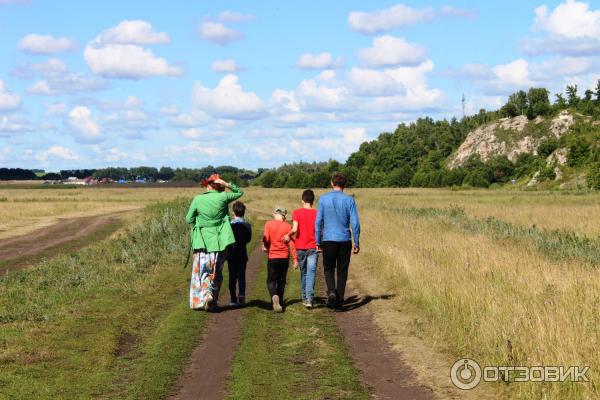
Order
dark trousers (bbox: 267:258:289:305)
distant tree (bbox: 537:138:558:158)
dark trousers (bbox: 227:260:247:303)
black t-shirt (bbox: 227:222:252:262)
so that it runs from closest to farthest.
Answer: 1. dark trousers (bbox: 267:258:289:305)
2. black t-shirt (bbox: 227:222:252:262)
3. dark trousers (bbox: 227:260:247:303)
4. distant tree (bbox: 537:138:558:158)

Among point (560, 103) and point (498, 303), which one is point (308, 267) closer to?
point (498, 303)

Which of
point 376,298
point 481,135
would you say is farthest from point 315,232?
point 481,135

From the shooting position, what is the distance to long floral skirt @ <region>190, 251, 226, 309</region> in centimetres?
1279

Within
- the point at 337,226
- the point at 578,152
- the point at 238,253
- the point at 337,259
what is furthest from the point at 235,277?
the point at 578,152

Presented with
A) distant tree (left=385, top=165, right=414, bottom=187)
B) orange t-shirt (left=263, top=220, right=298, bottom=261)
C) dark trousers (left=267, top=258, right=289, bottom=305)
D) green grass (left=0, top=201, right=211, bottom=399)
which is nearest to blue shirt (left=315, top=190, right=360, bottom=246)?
orange t-shirt (left=263, top=220, right=298, bottom=261)

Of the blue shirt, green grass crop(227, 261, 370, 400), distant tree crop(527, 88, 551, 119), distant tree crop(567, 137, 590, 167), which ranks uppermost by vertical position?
distant tree crop(527, 88, 551, 119)

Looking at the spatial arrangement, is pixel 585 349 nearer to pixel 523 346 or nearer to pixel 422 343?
pixel 523 346

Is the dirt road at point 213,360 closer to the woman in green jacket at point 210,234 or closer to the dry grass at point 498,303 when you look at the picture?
the woman in green jacket at point 210,234

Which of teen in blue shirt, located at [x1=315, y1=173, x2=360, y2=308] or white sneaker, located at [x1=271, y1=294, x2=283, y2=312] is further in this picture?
white sneaker, located at [x1=271, y1=294, x2=283, y2=312]

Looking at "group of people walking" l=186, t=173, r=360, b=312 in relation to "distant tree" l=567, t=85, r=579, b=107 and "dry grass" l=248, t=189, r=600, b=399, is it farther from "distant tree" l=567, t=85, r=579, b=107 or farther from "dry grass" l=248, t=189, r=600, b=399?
"distant tree" l=567, t=85, r=579, b=107

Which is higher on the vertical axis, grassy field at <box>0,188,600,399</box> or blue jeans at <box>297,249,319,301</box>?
blue jeans at <box>297,249,319,301</box>

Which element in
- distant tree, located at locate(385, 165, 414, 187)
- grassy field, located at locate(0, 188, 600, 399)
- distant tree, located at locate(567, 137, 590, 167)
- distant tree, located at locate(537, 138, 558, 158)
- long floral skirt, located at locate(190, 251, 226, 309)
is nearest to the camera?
grassy field, located at locate(0, 188, 600, 399)

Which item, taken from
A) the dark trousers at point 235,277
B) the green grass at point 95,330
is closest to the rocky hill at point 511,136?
the green grass at point 95,330

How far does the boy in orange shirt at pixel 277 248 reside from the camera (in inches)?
508
